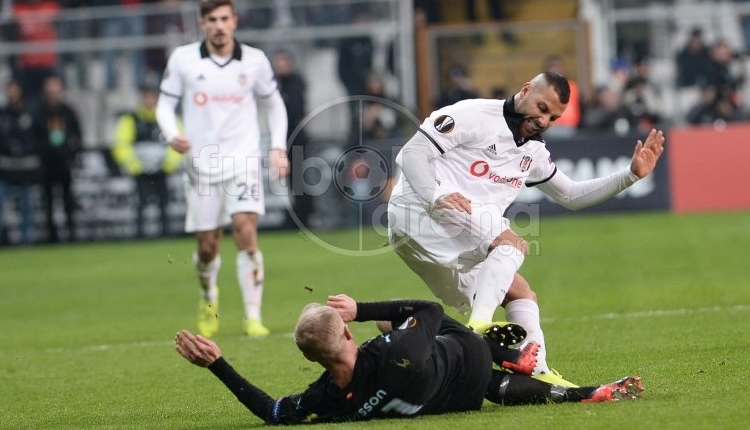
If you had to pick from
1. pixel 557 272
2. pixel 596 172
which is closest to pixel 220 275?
pixel 557 272

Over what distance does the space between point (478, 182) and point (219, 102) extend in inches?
174

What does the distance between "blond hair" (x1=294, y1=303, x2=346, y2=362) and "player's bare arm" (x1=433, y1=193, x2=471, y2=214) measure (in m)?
1.47

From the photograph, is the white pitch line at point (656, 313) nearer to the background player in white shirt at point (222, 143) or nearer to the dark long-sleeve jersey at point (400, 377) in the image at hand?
the background player in white shirt at point (222, 143)

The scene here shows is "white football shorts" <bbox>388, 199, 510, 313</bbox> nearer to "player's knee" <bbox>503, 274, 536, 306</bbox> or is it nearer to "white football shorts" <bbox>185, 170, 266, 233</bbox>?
"player's knee" <bbox>503, 274, 536, 306</bbox>

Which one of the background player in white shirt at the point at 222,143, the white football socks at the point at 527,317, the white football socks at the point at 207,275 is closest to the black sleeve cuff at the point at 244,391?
the white football socks at the point at 527,317

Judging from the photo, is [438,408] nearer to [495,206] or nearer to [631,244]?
[495,206]

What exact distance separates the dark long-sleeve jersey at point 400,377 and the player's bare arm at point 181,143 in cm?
458

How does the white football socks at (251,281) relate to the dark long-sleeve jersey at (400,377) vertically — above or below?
below

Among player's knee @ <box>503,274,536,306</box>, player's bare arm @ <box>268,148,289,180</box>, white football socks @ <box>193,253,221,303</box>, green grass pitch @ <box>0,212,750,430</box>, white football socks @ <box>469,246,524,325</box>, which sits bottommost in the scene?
green grass pitch @ <box>0,212,750,430</box>

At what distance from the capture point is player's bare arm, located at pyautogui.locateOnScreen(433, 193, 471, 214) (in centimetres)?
786

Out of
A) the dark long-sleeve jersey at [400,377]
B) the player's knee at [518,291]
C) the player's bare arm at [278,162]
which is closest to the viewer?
the dark long-sleeve jersey at [400,377]

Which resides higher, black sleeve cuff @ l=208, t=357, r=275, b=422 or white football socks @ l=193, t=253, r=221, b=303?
black sleeve cuff @ l=208, t=357, r=275, b=422

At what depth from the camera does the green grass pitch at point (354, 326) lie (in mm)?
7523

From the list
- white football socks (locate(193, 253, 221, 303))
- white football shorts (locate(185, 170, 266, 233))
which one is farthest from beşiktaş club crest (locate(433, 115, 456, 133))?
white football socks (locate(193, 253, 221, 303))
